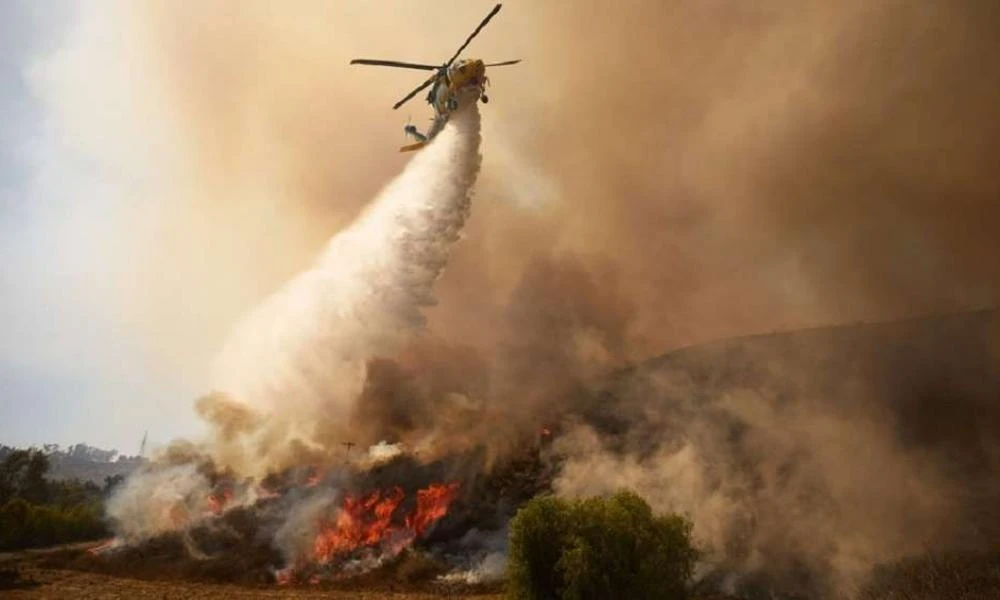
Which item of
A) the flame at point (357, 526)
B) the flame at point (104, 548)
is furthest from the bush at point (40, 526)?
the flame at point (357, 526)

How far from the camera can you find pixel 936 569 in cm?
4750

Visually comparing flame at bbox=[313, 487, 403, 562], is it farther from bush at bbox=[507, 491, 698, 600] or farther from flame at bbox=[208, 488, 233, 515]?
bush at bbox=[507, 491, 698, 600]

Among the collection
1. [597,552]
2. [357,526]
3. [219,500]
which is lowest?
[597,552]

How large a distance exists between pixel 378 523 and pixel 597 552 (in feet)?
113

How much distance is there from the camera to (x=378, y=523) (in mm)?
64562

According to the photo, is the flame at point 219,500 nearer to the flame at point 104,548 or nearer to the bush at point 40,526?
the flame at point 104,548

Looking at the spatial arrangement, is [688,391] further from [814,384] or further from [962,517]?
[962,517]

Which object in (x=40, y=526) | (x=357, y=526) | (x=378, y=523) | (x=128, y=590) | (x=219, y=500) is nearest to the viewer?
(x=128, y=590)

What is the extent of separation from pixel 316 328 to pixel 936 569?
63.0m

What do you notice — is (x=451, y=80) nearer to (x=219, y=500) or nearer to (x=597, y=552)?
(x=597, y=552)

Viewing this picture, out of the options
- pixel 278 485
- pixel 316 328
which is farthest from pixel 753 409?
pixel 278 485

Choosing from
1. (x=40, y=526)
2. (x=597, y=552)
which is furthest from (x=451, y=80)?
(x=40, y=526)

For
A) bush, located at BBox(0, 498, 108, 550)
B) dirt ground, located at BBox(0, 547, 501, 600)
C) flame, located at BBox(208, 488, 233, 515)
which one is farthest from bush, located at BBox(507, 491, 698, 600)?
bush, located at BBox(0, 498, 108, 550)

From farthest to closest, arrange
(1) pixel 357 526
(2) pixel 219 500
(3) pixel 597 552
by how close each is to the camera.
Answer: (2) pixel 219 500
(1) pixel 357 526
(3) pixel 597 552
